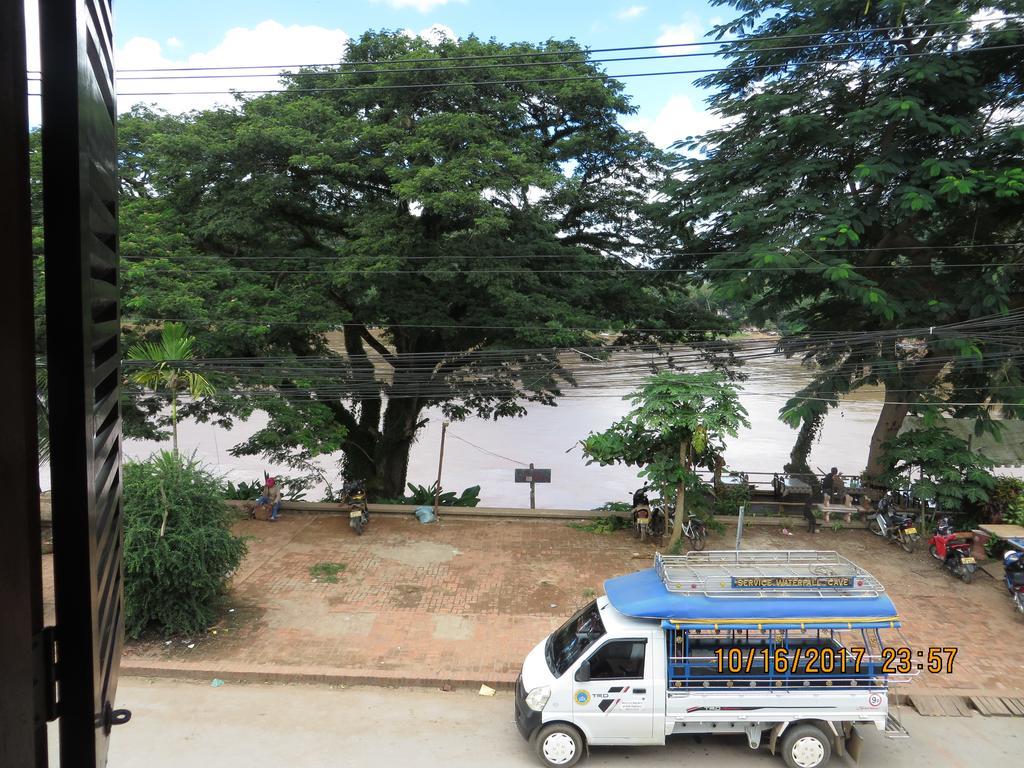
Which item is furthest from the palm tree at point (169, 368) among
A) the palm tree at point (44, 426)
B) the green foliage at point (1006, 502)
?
the green foliage at point (1006, 502)

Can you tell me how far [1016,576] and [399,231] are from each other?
36.8 ft

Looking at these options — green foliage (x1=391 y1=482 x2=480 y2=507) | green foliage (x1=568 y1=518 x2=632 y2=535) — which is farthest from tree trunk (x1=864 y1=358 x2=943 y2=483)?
green foliage (x1=391 y1=482 x2=480 y2=507)

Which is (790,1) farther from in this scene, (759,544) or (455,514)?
(455,514)

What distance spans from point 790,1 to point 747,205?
13.7 ft

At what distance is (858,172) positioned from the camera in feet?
35.8

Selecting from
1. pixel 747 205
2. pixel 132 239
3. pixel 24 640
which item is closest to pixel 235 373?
pixel 132 239

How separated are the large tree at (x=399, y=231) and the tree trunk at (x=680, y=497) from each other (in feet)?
8.90

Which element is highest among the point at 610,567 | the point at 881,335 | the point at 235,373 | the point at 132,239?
the point at 132,239

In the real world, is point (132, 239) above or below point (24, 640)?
above

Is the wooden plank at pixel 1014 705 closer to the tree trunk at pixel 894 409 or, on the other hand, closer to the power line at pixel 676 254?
the tree trunk at pixel 894 409

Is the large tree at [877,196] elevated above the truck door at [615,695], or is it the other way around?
the large tree at [877,196]

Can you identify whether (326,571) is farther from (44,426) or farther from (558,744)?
(44,426)

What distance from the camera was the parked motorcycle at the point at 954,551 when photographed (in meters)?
10.3

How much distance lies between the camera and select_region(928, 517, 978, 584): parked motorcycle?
10273 millimetres
